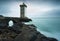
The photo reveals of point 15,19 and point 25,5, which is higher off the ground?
point 25,5

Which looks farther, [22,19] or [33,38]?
[22,19]

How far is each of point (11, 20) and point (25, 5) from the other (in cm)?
565

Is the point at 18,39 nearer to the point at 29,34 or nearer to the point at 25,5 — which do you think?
the point at 29,34

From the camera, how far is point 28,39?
1596cm

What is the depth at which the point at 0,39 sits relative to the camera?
16.6 metres

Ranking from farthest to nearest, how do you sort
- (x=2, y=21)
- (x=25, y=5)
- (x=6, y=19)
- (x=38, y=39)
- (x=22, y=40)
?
(x=25, y=5)
(x=6, y=19)
(x=2, y=21)
(x=38, y=39)
(x=22, y=40)

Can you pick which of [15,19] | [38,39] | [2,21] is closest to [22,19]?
[15,19]

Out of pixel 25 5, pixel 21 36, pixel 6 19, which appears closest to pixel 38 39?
pixel 21 36

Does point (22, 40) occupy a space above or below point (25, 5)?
below

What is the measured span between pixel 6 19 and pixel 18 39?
23009mm

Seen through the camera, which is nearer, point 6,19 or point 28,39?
point 28,39

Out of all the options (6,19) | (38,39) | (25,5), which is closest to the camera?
(38,39)

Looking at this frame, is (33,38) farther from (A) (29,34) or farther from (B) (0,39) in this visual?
(B) (0,39)

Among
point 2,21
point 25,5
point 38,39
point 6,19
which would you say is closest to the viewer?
point 38,39
